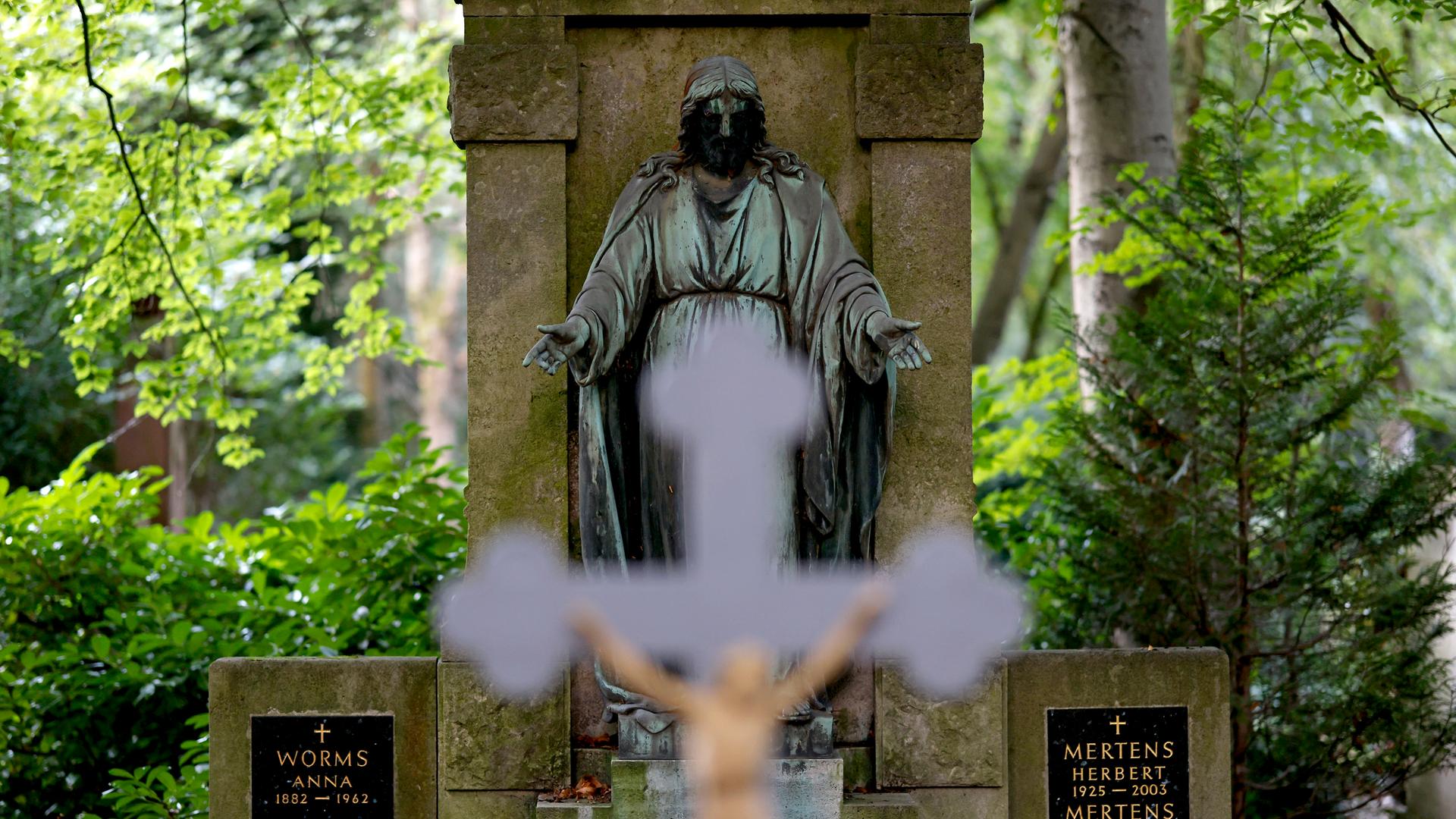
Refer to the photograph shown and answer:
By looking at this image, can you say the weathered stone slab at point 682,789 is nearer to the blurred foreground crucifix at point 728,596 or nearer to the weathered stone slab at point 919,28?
the blurred foreground crucifix at point 728,596

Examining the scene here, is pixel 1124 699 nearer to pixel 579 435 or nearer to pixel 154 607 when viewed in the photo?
pixel 579 435

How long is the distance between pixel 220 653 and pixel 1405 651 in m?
5.27

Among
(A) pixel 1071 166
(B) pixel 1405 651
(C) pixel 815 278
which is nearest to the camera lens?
(C) pixel 815 278

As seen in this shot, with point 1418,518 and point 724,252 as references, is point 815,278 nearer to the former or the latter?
point 724,252

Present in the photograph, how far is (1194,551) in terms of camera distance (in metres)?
6.93

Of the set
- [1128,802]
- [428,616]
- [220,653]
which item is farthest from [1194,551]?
[220,653]

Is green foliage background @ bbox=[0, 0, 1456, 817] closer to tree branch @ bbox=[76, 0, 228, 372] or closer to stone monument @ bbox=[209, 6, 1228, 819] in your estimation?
tree branch @ bbox=[76, 0, 228, 372]

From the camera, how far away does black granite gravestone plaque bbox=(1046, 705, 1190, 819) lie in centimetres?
542

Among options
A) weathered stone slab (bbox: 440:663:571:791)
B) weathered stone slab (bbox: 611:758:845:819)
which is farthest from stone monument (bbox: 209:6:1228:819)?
weathered stone slab (bbox: 611:758:845:819)

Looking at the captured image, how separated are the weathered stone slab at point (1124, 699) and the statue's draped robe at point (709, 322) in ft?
2.71

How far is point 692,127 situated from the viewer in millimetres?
5152

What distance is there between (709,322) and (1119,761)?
6.77ft

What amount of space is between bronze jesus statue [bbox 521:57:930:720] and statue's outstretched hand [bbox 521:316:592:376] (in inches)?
9.1

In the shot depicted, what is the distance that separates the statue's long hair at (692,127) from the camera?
5035 millimetres
